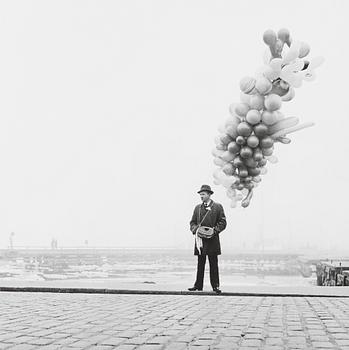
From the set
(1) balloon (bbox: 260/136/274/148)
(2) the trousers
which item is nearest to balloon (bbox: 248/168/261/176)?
(1) balloon (bbox: 260/136/274/148)

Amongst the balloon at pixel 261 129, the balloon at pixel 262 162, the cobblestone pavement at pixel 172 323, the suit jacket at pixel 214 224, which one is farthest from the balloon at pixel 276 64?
the cobblestone pavement at pixel 172 323

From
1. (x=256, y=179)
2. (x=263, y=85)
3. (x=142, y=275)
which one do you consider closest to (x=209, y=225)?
(x=256, y=179)

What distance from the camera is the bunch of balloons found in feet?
27.7

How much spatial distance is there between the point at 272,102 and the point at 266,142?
0.57 metres

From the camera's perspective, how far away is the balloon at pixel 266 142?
8664 mm

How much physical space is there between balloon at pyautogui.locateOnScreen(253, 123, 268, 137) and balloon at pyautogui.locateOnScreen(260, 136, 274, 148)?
3.0 inches

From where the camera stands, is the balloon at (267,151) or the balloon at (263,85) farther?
the balloon at (267,151)

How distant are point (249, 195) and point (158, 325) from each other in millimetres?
4049

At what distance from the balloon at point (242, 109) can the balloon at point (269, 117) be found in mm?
260

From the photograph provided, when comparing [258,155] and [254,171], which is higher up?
[258,155]

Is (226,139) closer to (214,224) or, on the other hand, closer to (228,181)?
(228,181)

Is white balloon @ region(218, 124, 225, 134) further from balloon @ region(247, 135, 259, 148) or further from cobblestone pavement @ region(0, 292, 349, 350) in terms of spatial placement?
cobblestone pavement @ region(0, 292, 349, 350)

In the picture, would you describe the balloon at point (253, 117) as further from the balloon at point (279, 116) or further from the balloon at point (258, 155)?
the balloon at point (258, 155)

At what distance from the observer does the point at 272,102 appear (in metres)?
8.48
